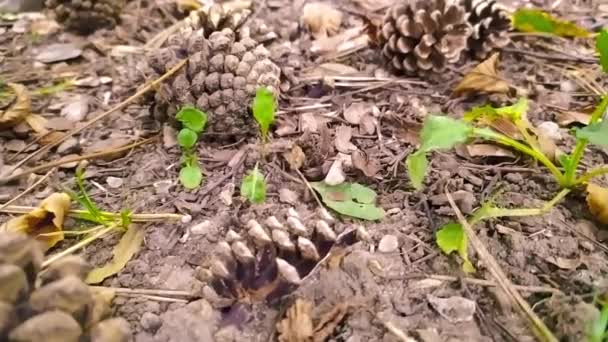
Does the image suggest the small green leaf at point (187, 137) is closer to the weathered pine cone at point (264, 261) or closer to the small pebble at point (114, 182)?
the small pebble at point (114, 182)

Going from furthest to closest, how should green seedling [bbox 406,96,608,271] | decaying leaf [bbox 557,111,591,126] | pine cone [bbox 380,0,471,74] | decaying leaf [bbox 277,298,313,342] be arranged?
pine cone [bbox 380,0,471,74] → decaying leaf [bbox 557,111,591,126] → green seedling [bbox 406,96,608,271] → decaying leaf [bbox 277,298,313,342]

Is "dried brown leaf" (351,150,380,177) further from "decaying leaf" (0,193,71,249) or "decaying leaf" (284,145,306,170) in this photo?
"decaying leaf" (0,193,71,249)

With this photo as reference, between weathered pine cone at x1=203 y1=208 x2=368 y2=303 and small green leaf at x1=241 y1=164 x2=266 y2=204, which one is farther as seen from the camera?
small green leaf at x1=241 y1=164 x2=266 y2=204

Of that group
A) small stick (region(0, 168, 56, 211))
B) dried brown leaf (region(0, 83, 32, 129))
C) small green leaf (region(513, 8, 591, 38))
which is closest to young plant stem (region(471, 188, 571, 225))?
small green leaf (region(513, 8, 591, 38))

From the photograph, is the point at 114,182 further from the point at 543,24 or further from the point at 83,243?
the point at 543,24

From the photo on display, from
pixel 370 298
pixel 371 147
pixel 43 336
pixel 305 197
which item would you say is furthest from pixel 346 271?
pixel 43 336

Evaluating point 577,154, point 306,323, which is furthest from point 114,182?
point 577,154

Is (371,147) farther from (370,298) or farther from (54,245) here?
(54,245)
